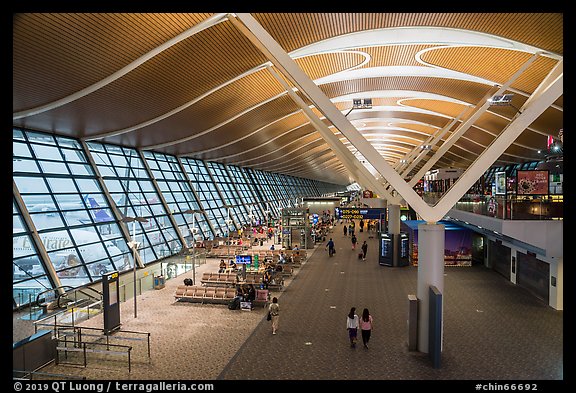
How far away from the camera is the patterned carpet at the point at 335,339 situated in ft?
29.3

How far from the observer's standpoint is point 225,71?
16688 mm

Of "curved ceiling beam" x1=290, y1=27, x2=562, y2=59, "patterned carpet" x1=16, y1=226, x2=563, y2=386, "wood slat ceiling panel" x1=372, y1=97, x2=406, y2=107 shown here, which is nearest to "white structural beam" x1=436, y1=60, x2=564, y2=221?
"patterned carpet" x1=16, y1=226, x2=563, y2=386

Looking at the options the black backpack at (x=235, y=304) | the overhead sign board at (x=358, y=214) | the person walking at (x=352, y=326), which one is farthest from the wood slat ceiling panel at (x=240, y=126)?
the person walking at (x=352, y=326)

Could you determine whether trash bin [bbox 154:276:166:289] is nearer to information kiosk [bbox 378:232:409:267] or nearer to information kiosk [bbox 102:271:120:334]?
information kiosk [bbox 102:271:120:334]

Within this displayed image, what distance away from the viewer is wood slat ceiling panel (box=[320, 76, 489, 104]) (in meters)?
22.8

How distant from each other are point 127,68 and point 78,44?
1.98m

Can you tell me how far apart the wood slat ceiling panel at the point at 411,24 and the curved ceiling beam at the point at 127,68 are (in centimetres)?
164

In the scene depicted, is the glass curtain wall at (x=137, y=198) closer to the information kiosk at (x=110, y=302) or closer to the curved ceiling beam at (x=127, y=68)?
the curved ceiling beam at (x=127, y=68)

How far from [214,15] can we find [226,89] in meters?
7.37

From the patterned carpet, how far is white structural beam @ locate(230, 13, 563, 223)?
3.37 meters

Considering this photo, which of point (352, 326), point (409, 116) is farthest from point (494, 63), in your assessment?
point (409, 116)

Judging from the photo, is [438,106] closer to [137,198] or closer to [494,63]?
[494,63]
